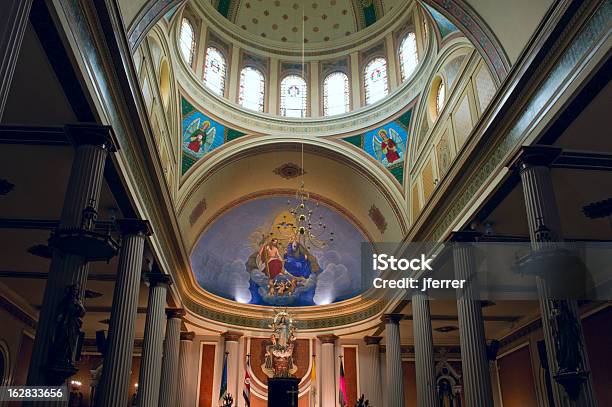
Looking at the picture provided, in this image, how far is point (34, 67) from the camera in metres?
7.32

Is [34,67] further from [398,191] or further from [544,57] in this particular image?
[398,191]

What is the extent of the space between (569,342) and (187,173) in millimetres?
13262

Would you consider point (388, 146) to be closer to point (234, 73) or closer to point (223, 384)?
point (234, 73)

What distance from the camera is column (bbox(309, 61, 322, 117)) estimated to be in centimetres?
2012

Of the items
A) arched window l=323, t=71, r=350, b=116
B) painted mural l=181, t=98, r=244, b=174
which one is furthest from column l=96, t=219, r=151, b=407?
arched window l=323, t=71, r=350, b=116

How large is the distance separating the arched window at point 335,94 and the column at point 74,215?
41.9ft

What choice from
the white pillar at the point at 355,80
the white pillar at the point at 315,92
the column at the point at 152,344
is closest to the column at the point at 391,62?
the white pillar at the point at 355,80

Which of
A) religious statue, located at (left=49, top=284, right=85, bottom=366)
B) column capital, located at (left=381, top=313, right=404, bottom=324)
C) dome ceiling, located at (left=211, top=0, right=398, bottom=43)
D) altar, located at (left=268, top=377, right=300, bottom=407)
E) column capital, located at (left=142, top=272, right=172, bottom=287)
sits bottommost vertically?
religious statue, located at (left=49, top=284, right=85, bottom=366)

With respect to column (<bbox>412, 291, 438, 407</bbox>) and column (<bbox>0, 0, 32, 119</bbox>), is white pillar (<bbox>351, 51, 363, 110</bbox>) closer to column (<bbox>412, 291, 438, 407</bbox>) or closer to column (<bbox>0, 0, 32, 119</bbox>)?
column (<bbox>412, 291, 438, 407</bbox>)

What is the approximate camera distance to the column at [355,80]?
1981 centimetres

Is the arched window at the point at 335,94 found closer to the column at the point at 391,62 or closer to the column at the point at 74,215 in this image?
the column at the point at 391,62

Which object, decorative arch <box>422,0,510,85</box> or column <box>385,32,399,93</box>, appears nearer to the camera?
decorative arch <box>422,0,510,85</box>

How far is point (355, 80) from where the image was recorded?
65.4 ft

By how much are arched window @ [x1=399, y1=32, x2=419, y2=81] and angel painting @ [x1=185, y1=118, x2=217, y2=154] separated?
22.5 ft
